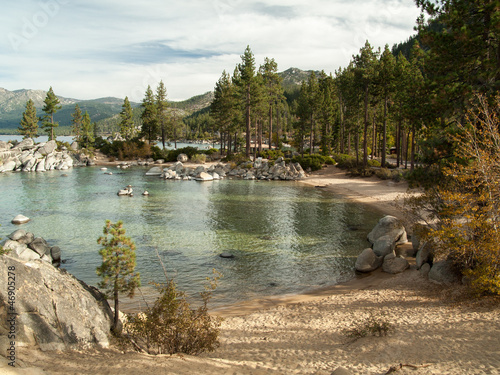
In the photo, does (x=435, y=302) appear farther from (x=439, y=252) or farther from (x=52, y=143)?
(x=52, y=143)

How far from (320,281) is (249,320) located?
516 centimetres

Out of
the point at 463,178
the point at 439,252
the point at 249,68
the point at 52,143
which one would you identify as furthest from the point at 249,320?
the point at 52,143

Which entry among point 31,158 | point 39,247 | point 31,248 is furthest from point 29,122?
point 39,247

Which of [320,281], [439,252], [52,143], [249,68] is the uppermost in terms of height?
[249,68]

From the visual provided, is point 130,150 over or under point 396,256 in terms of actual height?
over

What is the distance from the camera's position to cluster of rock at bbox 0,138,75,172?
194 ft

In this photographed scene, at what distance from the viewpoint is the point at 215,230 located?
22953 mm

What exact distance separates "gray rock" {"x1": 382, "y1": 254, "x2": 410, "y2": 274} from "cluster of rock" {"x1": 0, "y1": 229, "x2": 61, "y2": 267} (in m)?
16.2

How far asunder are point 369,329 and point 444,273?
504 centimetres

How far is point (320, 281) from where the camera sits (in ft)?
49.0

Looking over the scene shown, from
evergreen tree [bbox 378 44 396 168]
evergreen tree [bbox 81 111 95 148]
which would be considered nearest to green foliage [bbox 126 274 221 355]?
evergreen tree [bbox 378 44 396 168]

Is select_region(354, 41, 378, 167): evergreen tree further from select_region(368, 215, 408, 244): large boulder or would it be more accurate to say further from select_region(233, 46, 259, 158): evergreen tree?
select_region(368, 215, 408, 244): large boulder

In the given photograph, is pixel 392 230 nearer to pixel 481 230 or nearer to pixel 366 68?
pixel 481 230

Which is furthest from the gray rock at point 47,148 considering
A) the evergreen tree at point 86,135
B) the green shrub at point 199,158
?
the green shrub at point 199,158
